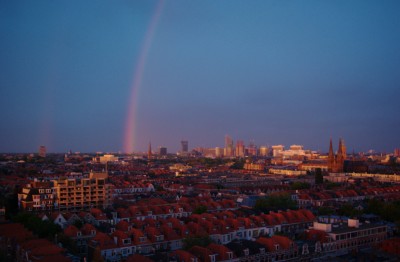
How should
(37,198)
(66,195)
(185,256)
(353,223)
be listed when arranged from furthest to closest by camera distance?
(66,195) < (37,198) < (353,223) < (185,256)

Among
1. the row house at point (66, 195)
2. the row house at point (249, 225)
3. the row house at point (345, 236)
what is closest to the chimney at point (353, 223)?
the row house at point (345, 236)

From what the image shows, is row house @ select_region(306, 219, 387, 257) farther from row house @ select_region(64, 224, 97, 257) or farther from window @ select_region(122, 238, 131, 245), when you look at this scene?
row house @ select_region(64, 224, 97, 257)

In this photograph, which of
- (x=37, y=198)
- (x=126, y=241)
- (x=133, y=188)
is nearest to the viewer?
(x=126, y=241)

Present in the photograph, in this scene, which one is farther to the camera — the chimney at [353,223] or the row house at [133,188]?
the row house at [133,188]

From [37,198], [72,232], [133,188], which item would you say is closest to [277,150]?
[133,188]

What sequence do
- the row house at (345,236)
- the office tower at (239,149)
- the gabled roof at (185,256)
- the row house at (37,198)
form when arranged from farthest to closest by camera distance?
the office tower at (239,149), the row house at (37,198), the row house at (345,236), the gabled roof at (185,256)

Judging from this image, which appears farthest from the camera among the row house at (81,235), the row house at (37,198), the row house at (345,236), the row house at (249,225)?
the row house at (37,198)

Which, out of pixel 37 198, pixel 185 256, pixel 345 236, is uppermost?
pixel 37 198

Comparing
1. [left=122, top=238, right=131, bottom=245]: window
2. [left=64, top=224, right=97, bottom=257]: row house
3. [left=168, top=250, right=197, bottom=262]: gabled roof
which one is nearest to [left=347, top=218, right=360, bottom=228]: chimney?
[left=168, top=250, right=197, bottom=262]: gabled roof

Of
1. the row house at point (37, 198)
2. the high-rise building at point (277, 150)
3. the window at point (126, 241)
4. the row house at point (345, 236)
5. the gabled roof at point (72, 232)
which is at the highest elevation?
the high-rise building at point (277, 150)

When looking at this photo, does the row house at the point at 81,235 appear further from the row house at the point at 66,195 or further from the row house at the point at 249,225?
the row house at the point at 66,195

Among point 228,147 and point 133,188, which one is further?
point 228,147

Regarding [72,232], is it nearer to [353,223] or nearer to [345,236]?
[345,236]
